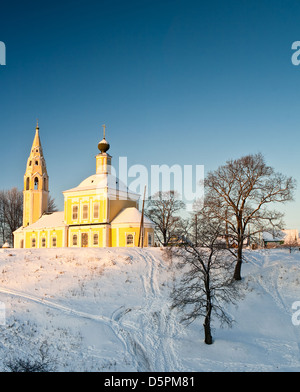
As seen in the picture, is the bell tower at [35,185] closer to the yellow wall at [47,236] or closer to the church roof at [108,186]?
the yellow wall at [47,236]

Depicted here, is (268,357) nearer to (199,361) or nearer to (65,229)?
(199,361)

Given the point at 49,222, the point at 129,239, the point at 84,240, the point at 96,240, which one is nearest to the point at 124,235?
the point at 129,239

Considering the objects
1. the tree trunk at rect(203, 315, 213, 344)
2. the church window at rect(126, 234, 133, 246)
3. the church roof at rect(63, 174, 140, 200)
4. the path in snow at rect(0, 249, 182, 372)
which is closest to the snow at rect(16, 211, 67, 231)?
the church roof at rect(63, 174, 140, 200)

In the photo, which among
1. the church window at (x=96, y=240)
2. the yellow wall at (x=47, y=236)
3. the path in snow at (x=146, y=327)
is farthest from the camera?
the yellow wall at (x=47, y=236)

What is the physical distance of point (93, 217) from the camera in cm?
4459

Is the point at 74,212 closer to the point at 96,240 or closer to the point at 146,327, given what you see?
the point at 96,240

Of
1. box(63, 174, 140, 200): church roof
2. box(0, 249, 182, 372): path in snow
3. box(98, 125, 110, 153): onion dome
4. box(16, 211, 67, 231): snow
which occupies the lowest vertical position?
box(0, 249, 182, 372): path in snow

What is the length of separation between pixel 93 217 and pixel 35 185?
1219 centimetres

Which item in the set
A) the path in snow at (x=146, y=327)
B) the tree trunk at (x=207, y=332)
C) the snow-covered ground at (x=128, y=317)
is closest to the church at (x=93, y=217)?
the snow-covered ground at (x=128, y=317)

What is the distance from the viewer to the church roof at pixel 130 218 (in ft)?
139

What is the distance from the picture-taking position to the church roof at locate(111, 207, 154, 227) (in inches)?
1673

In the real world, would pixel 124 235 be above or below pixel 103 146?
below

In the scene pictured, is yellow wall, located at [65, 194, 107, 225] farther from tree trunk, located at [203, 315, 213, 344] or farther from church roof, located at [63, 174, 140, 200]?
tree trunk, located at [203, 315, 213, 344]

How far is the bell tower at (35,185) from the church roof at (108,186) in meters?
7.96
